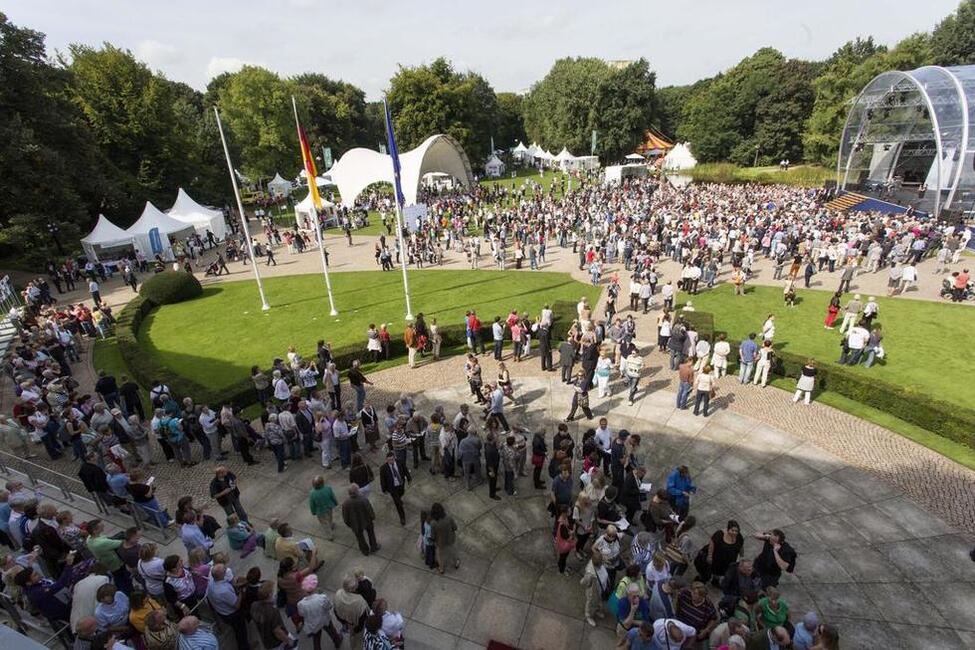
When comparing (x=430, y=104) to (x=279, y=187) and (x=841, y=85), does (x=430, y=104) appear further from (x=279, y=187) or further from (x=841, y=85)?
(x=841, y=85)

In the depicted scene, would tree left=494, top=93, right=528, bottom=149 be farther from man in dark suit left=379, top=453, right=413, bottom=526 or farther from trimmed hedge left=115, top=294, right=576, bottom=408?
man in dark suit left=379, top=453, right=413, bottom=526

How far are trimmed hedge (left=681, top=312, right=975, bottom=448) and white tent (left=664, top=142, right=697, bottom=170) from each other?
5629 cm

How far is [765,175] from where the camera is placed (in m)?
50.8

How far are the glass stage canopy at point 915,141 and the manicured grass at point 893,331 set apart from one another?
18918 millimetres

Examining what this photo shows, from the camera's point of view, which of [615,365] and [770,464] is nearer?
[770,464]

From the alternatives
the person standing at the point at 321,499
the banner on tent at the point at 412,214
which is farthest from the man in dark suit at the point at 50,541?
the banner on tent at the point at 412,214

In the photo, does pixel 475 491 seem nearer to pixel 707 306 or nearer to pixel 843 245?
pixel 707 306

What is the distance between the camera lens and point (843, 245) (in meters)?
22.6

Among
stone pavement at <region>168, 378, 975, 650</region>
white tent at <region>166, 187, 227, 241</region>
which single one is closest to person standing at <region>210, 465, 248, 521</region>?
stone pavement at <region>168, 378, 975, 650</region>

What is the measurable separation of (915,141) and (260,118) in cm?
6233

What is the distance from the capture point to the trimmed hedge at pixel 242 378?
13094mm

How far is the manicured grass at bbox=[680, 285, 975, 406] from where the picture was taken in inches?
532

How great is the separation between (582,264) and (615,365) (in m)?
10.9

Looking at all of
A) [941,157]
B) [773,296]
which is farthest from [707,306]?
[941,157]
